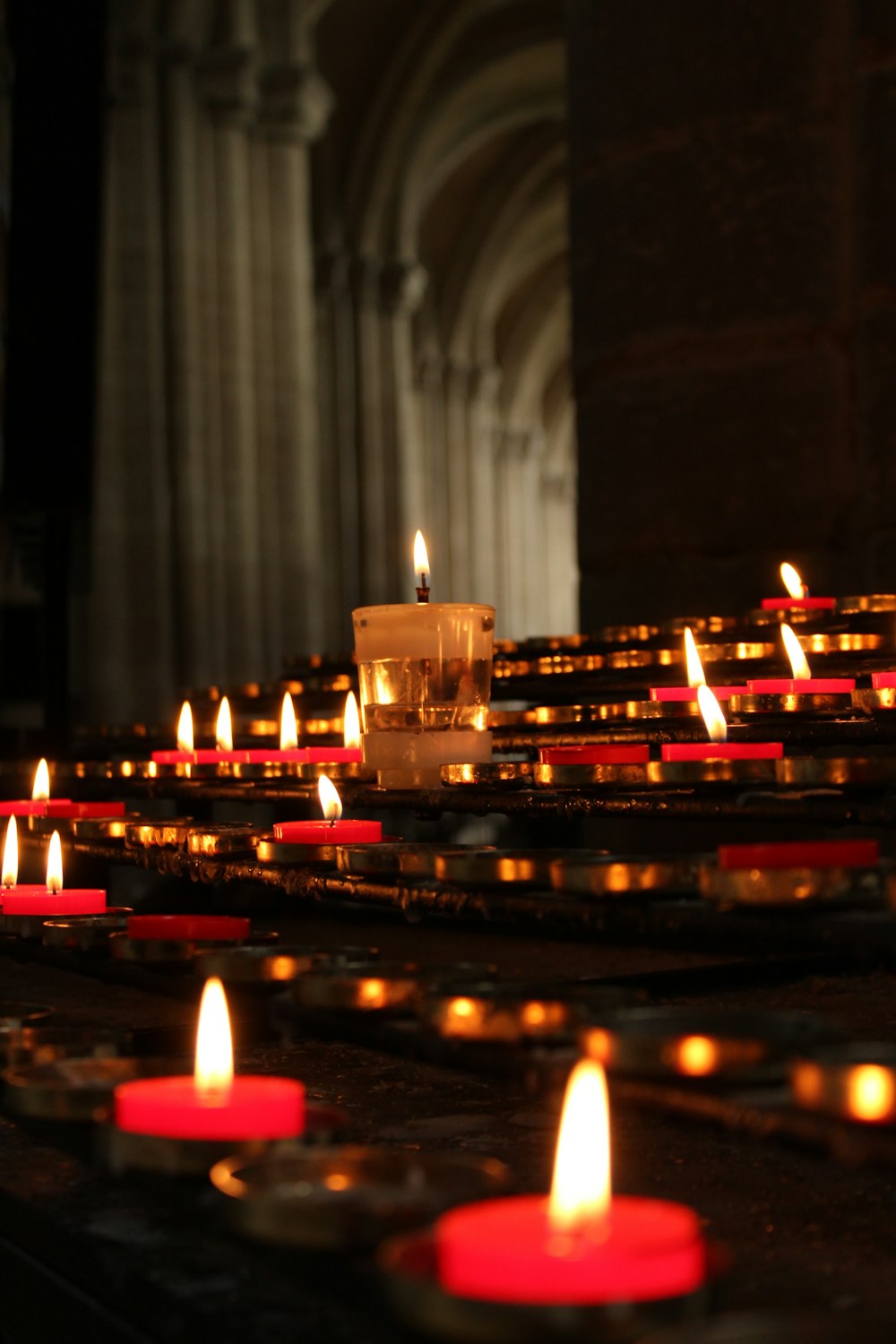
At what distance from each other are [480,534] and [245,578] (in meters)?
15.6

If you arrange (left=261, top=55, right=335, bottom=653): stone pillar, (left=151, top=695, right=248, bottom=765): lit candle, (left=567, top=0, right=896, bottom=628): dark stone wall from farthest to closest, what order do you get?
(left=261, top=55, right=335, bottom=653): stone pillar → (left=567, top=0, right=896, bottom=628): dark stone wall → (left=151, top=695, right=248, bottom=765): lit candle

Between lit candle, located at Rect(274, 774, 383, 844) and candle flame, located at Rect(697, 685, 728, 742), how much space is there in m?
0.25

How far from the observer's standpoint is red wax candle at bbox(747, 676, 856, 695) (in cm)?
163

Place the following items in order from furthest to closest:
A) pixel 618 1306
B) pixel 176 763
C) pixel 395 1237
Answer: pixel 176 763
pixel 395 1237
pixel 618 1306

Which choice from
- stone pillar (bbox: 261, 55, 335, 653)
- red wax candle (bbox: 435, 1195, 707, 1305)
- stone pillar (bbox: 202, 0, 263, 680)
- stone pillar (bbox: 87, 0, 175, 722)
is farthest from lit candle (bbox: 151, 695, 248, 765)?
stone pillar (bbox: 261, 55, 335, 653)

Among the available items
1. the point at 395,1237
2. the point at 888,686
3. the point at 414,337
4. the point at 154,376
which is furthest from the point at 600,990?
the point at 414,337

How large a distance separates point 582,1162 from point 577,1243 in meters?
0.05

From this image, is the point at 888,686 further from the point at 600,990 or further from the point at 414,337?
the point at 414,337

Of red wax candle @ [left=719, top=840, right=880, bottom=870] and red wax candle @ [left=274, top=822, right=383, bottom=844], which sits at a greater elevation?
red wax candle @ [left=274, top=822, right=383, bottom=844]

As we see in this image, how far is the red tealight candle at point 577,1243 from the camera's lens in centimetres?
60

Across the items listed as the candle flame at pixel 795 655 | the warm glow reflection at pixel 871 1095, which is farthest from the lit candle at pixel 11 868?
the warm glow reflection at pixel 871 1095

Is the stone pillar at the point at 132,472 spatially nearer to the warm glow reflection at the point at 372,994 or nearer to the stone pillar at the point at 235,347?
the stone pillar at the point at 235,347

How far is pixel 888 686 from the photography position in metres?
1.54

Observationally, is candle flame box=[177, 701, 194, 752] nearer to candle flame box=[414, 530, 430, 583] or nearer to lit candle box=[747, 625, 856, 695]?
candle flame box=[414, 530, 430, 583]
